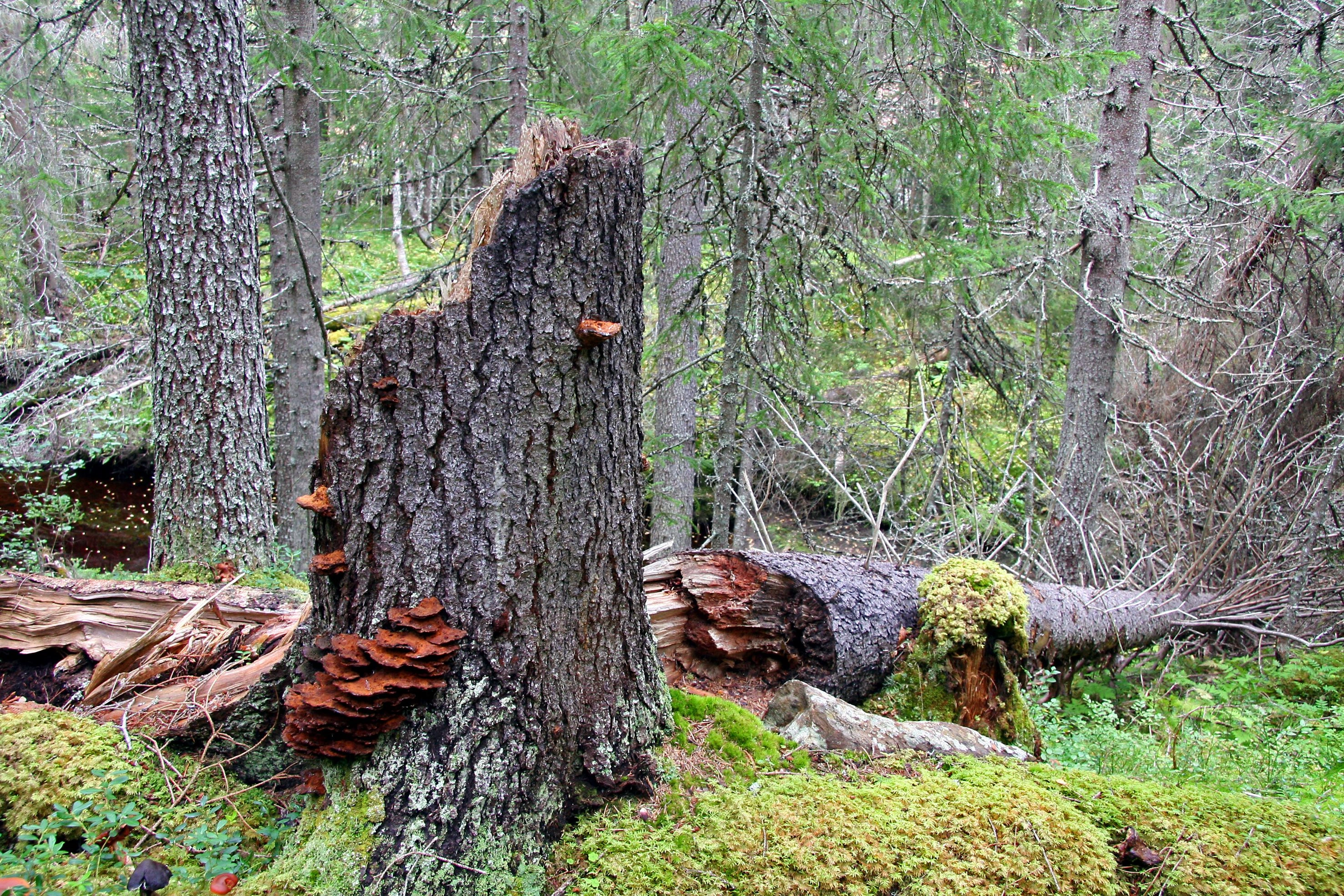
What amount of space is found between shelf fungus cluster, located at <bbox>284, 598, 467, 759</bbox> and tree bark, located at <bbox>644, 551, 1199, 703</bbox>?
59.0 inches

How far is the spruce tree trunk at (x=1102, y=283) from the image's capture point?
6.96 m

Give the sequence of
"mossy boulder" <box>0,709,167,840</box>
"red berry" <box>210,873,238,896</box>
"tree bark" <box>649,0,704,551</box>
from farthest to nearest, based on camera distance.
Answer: "tree bark" <box>649,0,704,551</box> < "mossy boulder" <box>0,709,167,840</box> < "red berry" <box>210,873,238,896</box>

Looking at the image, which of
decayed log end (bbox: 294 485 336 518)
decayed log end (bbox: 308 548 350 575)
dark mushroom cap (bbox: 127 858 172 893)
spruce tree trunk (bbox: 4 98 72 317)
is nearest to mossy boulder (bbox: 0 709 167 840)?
dark mushroom cap (bbox: 127 858 172 893)

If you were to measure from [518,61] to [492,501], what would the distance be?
21.6ft

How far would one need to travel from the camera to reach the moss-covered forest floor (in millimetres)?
2072

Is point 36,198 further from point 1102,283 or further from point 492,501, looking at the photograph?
point 1102,283

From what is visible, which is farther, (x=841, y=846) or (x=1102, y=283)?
(x=1102, y=283)

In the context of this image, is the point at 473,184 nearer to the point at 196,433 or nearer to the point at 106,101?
the point at 106,101

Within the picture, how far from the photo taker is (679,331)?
5.63 m

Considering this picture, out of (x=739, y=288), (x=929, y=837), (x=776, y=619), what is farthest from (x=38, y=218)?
(x=929, y=837)

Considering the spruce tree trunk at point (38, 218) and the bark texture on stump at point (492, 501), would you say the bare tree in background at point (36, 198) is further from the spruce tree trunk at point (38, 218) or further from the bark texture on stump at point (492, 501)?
the bark texture on stump at point (492, 501)

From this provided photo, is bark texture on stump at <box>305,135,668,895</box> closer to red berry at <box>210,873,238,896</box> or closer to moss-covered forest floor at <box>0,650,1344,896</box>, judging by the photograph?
moss-covered forest floor at <box>0,650,1344,896</box>

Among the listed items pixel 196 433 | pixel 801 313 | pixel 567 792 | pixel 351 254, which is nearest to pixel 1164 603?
pixel 801 313

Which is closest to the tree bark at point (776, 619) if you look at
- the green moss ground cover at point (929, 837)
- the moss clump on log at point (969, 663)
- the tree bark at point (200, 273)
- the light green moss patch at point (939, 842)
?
the moss clump on log at point (969, 663)
